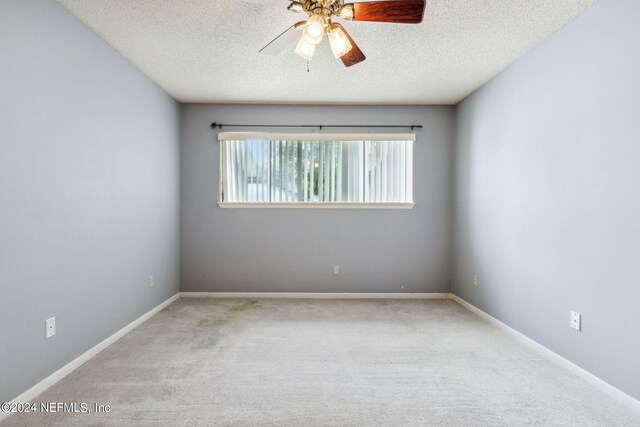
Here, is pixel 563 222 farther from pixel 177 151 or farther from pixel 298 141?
pixel 177 151

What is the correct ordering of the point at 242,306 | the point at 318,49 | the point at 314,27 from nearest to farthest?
the point at 314,27
the point at 318,49
the point at 242,306

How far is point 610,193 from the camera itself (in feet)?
6.23

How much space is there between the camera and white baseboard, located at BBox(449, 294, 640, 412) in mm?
1786

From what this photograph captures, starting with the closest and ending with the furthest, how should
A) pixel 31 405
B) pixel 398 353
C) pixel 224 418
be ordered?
pixel 224 418 < pixel 31 405 < pixel 398 353

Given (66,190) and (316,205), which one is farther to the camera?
(316,205)

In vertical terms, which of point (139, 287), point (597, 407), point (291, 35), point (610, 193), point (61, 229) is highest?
point (291, 35)

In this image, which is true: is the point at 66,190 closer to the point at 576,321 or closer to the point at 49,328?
the point at 49,328

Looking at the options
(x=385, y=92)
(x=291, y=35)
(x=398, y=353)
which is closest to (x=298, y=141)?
(x=385, y=92)

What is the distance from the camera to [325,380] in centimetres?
201

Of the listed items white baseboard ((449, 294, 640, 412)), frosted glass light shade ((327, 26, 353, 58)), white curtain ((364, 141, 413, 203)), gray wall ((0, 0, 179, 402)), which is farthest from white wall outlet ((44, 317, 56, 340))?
white baseboard ((449, 294, 640, 412))

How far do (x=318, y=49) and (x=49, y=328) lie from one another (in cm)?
272

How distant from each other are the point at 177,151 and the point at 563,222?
3.96 metres

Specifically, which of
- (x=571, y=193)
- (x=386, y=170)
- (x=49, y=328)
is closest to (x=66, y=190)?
(x=49, y=328)

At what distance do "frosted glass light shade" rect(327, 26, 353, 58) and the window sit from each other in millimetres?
2117
